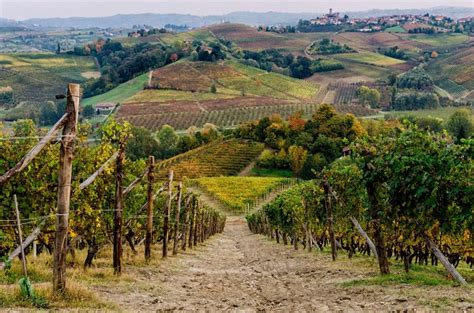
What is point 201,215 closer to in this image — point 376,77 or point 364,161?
point 364,161

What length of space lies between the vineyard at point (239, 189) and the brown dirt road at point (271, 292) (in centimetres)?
4891

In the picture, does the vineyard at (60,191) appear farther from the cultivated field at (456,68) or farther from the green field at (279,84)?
the cultivated field at (456,68)

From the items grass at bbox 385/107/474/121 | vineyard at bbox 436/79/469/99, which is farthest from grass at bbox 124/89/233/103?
vineyard at bbox 436/79/469/99

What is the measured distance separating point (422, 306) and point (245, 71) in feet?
572

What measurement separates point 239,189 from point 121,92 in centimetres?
9719

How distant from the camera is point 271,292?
46.4 feet

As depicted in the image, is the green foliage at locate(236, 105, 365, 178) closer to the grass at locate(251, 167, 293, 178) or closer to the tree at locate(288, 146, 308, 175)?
the tree at locate(288, 146, 308, 175)

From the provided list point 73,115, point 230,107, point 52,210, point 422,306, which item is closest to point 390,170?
point 422,306

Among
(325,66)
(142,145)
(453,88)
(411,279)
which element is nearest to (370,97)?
(453,88)

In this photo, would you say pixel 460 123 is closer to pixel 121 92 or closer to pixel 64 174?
pixel 121 92

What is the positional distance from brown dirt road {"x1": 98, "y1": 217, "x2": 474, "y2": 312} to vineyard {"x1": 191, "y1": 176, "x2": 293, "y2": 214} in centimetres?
4891

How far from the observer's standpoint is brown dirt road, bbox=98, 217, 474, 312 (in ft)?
35.6

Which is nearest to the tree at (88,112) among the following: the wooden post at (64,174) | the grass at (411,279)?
the grass at (411,279)

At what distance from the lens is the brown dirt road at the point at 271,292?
1084 cm
